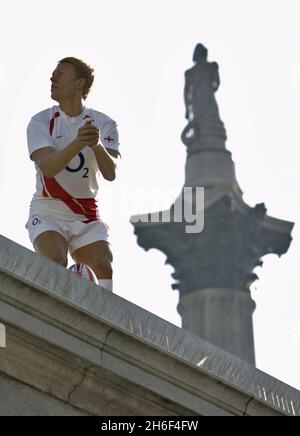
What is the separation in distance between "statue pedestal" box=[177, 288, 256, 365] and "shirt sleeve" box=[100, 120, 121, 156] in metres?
34.0

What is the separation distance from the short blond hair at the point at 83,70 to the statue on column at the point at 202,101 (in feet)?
129

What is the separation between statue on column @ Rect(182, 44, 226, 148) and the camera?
158 feet

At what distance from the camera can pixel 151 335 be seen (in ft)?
24.3

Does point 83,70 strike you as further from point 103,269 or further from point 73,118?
Result: point 103,269

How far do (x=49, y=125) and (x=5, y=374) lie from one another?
254 cm

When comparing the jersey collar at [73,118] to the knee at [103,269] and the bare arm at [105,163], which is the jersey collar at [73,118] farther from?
the knee at [103,269]

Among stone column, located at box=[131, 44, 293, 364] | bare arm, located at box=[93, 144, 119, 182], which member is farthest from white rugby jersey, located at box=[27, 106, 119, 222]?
stone column, located at box=[131, 44, 293, 364]

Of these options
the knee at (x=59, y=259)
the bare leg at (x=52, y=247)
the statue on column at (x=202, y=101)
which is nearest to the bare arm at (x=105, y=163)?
the bare leg at (x=52, y=247)

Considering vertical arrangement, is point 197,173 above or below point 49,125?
above

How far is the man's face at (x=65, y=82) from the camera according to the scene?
8.75 m

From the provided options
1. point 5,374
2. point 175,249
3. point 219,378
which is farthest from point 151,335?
point 175,249

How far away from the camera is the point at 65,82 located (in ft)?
28.7

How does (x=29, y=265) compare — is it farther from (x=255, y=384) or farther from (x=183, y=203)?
(x=183, y=203)

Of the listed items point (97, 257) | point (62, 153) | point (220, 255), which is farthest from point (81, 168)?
point (220, 255)
